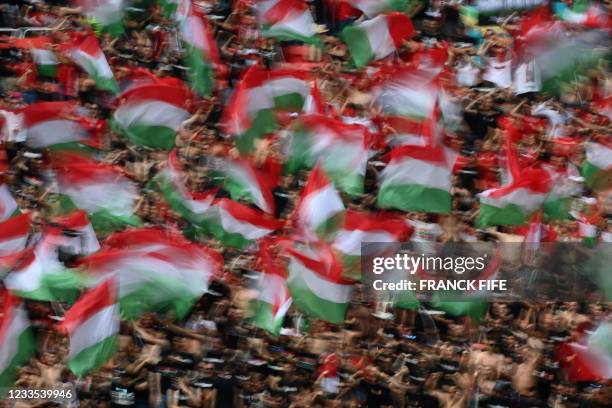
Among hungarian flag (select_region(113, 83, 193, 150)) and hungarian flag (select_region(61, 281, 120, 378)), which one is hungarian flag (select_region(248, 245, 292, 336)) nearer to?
hungarian flag (select_region(61, 281, 120, 378))

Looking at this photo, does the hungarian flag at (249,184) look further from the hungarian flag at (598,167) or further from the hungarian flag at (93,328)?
the hungarian flag at (598,167)

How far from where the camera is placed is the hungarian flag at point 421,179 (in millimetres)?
14641

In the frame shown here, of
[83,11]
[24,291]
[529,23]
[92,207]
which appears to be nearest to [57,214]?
[92,207]

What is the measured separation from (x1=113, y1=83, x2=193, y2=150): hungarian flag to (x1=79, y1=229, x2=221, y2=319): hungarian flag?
290 cm

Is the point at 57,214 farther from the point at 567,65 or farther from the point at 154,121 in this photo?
the point at 567,65

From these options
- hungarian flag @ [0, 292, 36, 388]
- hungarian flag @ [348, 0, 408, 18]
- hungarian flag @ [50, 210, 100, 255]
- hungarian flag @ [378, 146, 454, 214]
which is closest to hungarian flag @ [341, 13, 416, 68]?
hungarian flag @ [348, 0, 408, 18]

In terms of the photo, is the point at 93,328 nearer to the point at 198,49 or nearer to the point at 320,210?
the point at 320,210

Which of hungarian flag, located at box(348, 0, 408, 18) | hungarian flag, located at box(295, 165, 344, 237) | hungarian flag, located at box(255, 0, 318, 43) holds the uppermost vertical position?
hungarian flag, located at box(348, 0, 408, 18)

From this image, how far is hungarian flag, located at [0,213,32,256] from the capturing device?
15234 millimetres

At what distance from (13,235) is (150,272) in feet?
8.55

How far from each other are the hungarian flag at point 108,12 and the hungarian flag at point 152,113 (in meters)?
3.30

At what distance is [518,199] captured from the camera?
15180 mm

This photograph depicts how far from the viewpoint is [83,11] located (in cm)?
2011

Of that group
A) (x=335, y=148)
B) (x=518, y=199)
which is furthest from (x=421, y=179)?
(x=518, y=199)
